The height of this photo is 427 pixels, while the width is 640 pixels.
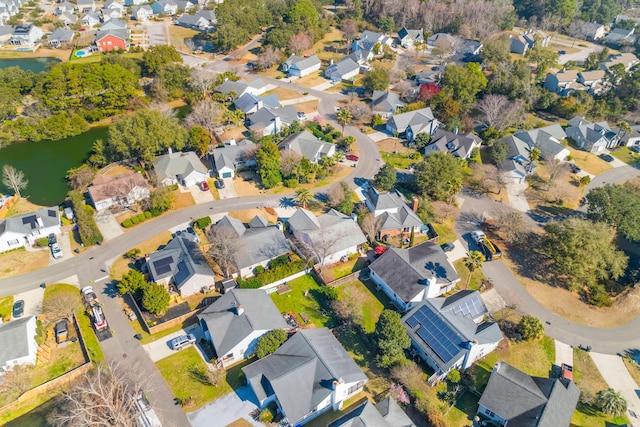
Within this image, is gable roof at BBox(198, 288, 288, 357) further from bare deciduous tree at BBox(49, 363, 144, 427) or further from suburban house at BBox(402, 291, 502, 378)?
suburban house at BBox(402, 291, 502, 378)

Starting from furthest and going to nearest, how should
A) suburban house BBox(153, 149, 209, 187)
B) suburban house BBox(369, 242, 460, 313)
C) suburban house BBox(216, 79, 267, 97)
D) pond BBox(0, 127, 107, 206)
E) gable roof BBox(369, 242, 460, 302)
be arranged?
suburban house BBox(216, 79, 267, 97)
suburban house BBox(153, 149, 209, 187)
pond BBox(0, 127, 107, 206)
gable roof BBox(369, 242, 460, 302)
suburban house BBox(369, 242, 460, 313)

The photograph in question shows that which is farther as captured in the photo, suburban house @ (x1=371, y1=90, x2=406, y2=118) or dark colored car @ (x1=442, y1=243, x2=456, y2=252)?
suburban house @ (x1=371, y1=90, x2=406, y2=118)

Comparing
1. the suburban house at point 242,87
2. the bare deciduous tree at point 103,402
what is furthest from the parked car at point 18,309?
the suburban house at point 242,87

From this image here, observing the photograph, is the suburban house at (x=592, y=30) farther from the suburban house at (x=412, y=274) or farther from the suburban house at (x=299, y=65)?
the suburban house at (x=412, y=274)

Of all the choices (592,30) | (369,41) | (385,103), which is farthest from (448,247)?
(592,30)

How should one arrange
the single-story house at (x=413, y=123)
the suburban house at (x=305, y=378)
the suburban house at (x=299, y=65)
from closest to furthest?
1. the suburban house at (x=305, y=378)
2. the single-story house at (x=413, y=123)
3. the suburban house at (x=299, y=65)

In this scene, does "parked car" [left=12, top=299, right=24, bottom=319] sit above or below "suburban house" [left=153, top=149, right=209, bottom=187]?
below

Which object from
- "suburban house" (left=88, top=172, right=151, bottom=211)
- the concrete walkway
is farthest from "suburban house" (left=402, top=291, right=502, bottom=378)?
"suburban house" (left=88, top=172, right=151, bottom=211)
